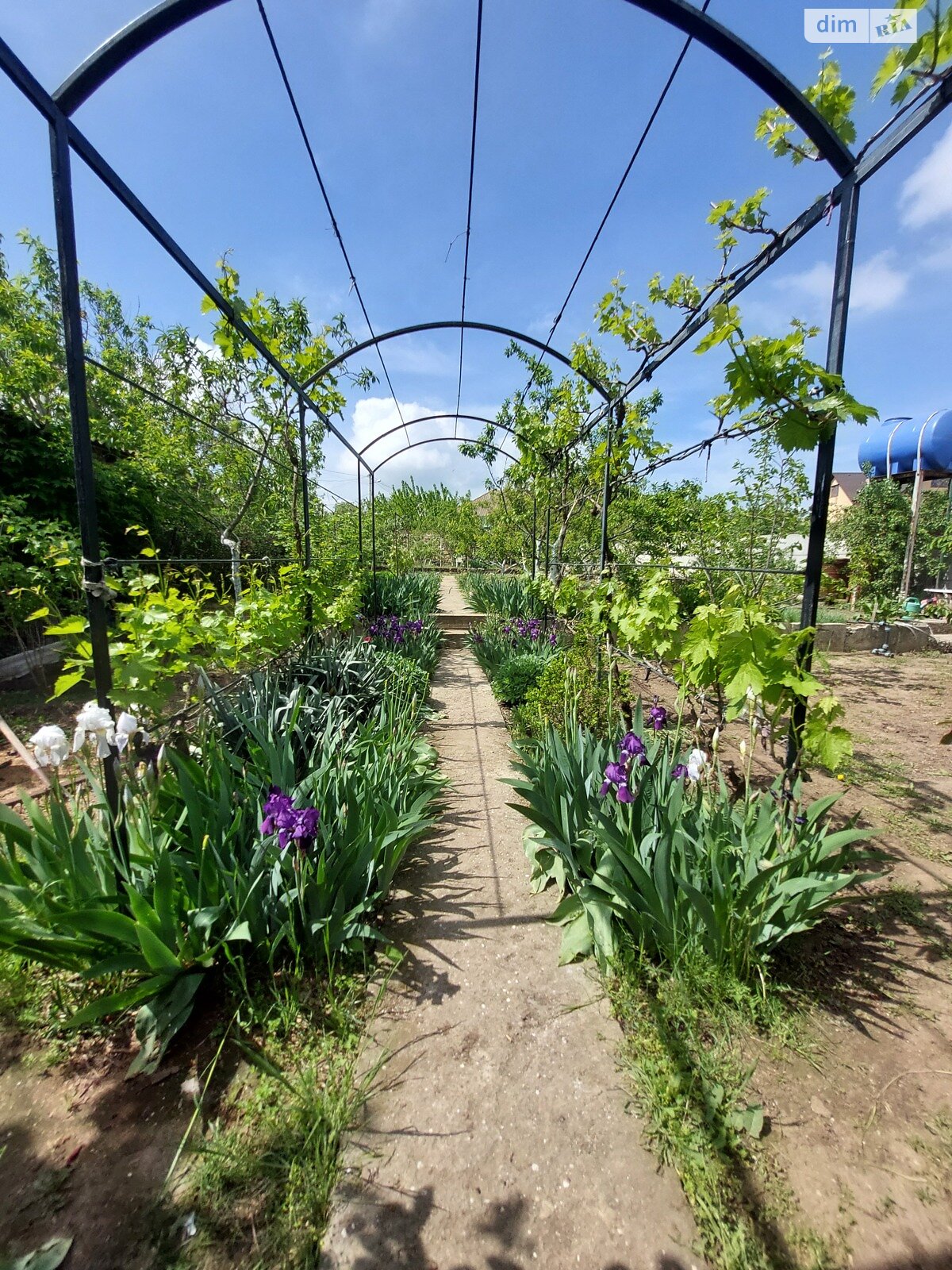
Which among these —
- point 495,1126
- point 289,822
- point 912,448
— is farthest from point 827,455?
point 912,448

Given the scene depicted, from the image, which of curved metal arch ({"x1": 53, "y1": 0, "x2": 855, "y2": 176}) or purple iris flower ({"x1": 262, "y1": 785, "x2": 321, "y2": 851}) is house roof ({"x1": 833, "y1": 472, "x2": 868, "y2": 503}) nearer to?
curved metal arch ({"x1": 53, "y1": 0, "x2": 855, "y2": 176})

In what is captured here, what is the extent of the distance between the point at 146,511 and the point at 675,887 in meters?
8.02

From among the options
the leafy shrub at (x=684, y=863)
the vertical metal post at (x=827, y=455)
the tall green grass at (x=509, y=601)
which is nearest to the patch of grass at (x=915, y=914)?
the leafy shrub at (x=684, y=863)

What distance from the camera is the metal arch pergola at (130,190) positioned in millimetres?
1568

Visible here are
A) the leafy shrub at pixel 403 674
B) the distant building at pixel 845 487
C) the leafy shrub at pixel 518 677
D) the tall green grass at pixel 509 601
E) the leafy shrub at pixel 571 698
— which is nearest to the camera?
the leafy shrub at pixel 571 698

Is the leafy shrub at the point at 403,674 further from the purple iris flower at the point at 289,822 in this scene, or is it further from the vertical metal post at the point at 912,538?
the vertical metal post at the point at 912,538

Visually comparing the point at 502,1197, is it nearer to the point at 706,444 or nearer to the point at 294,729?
the point at 294,729

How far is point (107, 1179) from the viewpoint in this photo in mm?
1150

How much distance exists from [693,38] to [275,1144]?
3.78 metres

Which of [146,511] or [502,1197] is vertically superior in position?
[146,511]

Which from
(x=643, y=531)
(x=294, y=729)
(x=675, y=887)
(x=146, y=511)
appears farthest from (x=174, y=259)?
(x=643, y=531)

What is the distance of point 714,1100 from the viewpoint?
4.30 ft

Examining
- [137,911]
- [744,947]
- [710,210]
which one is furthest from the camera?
[710,210]

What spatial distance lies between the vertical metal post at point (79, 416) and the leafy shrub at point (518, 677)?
10.8 feet
